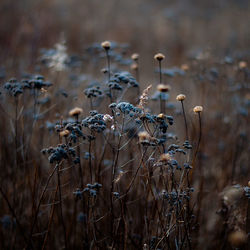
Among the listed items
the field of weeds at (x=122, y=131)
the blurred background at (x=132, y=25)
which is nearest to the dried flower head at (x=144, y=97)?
the field of weeds at (x=122, y=131)

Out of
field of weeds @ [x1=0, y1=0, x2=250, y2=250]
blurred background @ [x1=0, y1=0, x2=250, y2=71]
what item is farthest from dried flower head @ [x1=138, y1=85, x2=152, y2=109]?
blurred background @ [x1=0, y1=0, x2=250, y2=71]

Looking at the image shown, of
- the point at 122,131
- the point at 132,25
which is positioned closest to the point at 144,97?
the point at 122,131

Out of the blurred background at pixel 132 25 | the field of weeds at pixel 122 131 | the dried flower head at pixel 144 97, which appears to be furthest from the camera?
the blurred background at pixel 132 25

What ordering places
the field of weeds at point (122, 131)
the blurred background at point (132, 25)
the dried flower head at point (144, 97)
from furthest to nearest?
1. the blurred background at point (132, 25)
2. the field of weeds at point (122, 131)
3. the dried flower head at point (144, 97)

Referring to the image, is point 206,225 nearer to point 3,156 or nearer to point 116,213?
point 116,213

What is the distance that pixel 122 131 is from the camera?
192 centimetres

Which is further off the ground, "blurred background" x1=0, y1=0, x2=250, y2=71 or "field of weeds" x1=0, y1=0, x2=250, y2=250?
"blurred background" x1=0, y1=0, x2=250, y2=71

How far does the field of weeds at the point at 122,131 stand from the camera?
204cm

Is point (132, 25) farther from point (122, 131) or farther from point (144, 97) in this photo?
point (122, 131)

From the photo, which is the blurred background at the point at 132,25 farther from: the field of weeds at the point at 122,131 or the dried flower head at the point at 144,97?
the dried flower head at the point at 144,97

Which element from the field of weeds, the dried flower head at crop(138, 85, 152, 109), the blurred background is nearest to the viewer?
the dried flower head at crop(138, 85, 152, 109)

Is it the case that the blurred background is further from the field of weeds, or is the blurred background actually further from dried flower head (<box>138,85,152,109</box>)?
dried flower head (<box>138,85,152,109</box>)

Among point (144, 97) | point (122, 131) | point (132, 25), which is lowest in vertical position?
point (122, 131)

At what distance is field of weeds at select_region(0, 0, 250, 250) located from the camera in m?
2.04
